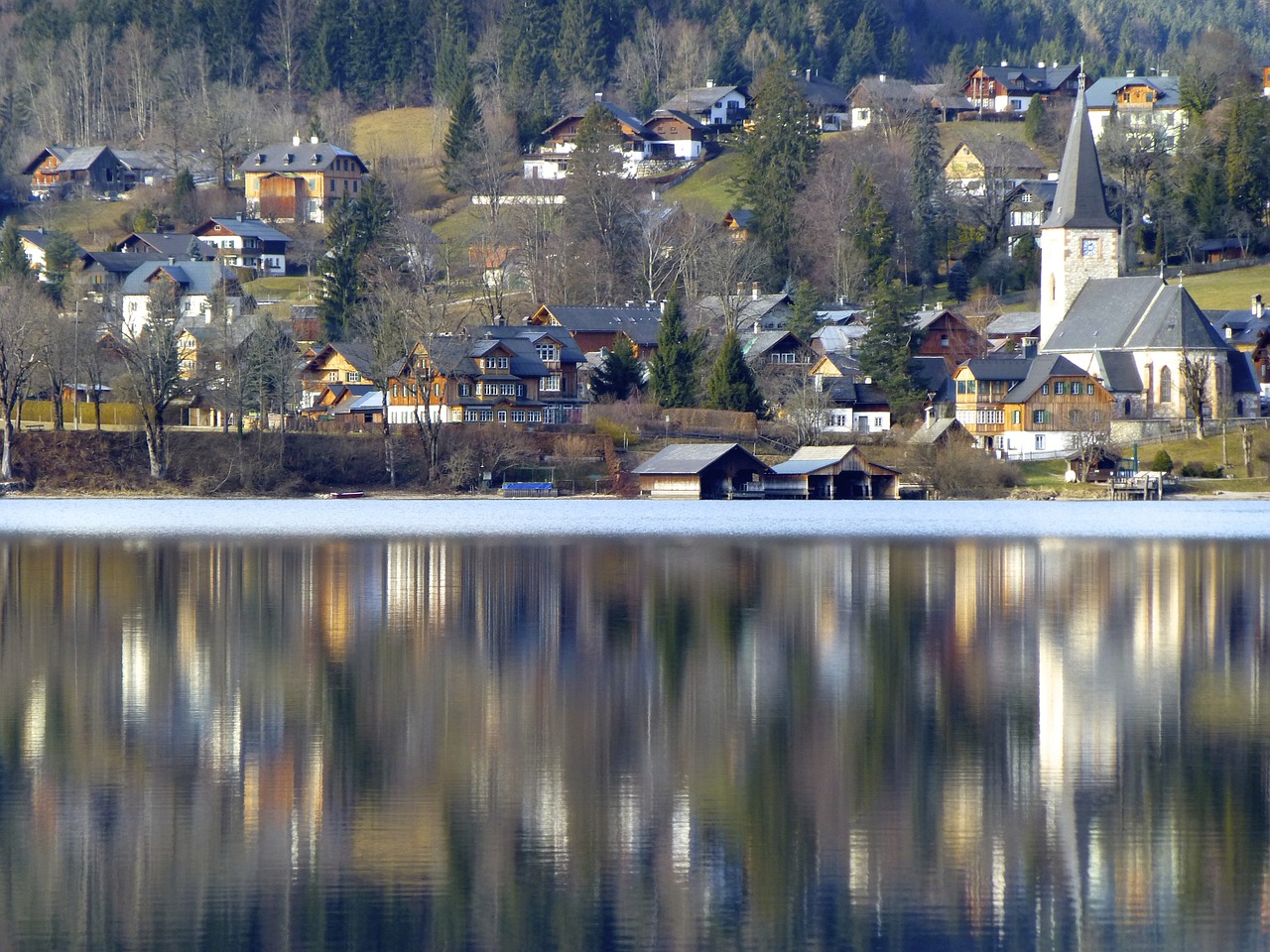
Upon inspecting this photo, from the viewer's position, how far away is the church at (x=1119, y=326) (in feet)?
271

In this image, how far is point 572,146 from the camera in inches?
5276

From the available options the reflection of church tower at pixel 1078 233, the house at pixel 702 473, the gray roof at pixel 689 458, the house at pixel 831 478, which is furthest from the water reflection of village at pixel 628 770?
the reflection of church tower at pixel 1078 233

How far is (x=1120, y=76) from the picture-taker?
142 meters

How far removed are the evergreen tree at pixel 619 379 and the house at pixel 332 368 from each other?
11.5 meters

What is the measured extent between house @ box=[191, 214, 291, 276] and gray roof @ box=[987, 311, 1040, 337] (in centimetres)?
4764

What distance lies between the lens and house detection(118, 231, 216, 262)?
113m

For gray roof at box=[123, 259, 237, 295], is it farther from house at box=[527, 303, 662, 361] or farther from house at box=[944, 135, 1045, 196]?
house at box=[944, 135, 1045, 196]

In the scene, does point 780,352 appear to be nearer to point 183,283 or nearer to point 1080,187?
point 1080,187

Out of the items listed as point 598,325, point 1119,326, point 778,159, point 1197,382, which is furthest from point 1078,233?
point 598,325

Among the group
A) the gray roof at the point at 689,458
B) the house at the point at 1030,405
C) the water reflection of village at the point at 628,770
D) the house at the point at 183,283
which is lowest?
the water reflection of village at the point at 628,770

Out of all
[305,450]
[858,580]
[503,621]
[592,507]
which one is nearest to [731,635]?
[503,621]

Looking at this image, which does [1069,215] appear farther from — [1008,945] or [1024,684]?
[1008,945]

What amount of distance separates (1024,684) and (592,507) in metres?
43.8

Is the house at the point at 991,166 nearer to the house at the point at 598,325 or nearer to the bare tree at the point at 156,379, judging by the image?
the house at the point at 598,325
